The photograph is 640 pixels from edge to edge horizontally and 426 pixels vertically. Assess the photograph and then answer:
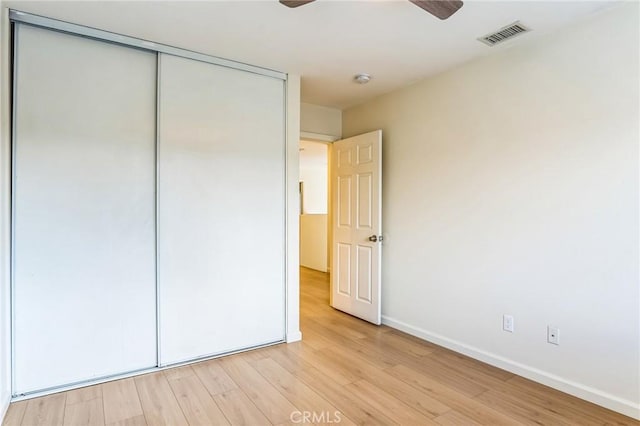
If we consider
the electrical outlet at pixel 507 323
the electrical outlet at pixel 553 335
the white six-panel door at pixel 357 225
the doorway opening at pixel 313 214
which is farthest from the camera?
the doorway opening at pixel 313 214

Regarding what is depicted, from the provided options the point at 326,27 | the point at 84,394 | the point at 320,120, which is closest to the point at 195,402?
the point at 84,394

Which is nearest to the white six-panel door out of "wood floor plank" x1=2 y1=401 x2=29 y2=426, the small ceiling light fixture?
the small ceiling light fixture

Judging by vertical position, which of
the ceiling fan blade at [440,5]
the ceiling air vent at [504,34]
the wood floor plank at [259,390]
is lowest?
the wood floor plank at [259,390]

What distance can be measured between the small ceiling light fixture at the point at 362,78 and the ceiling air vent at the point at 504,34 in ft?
3.22

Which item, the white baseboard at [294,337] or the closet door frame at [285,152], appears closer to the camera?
the closet door frame at [285,152]

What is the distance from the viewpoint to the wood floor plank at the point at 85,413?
199 cm

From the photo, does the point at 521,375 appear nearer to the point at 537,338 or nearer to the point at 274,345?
the point at 537,338

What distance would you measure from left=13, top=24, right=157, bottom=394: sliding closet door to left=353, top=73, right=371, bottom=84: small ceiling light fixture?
65.3 inches

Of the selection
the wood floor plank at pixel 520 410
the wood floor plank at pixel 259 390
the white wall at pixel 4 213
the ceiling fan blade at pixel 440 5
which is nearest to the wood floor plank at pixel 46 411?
the white wall at pixel 4 213

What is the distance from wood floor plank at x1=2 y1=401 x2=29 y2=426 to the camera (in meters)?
1.97

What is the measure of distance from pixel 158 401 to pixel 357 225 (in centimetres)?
243

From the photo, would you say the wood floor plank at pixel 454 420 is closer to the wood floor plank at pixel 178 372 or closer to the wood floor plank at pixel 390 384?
the wood floor plank at pixel 390 384

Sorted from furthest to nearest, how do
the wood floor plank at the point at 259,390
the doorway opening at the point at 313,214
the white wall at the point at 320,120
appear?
the doorway opening at the point at 313,214 < the white wall at the point at 320,120 < the wood floor plank at the point at 259,390

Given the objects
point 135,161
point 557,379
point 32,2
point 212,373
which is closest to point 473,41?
point 557,379
